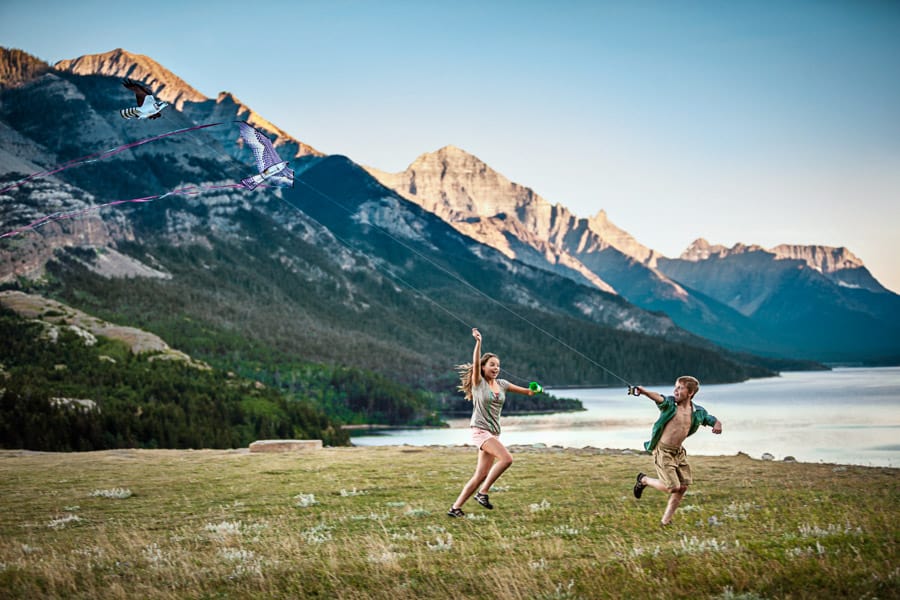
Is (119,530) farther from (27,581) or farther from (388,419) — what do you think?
(388,419)

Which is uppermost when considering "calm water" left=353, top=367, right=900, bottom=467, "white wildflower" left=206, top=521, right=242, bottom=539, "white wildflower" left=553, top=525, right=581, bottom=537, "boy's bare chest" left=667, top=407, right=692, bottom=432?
"boy's bare chest" left=667, top=407, right=692, bottom=432

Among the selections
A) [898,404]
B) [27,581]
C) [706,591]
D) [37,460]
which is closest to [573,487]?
[706,591]

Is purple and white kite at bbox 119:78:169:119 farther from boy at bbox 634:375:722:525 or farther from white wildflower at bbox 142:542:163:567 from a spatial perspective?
boy at bbox 634:375:722:525

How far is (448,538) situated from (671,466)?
427cm

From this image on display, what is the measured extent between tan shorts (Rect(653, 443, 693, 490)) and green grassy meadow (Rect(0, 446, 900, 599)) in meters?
0.79

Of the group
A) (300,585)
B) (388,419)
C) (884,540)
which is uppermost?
(884,540)

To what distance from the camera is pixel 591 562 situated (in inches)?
444

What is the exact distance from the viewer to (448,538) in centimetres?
1373

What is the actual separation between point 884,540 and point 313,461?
84.6 feet

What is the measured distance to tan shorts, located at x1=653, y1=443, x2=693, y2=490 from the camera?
47.5 feet

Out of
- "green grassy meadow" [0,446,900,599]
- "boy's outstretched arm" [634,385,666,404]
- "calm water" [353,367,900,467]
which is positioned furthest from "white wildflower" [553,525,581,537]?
"calm water" [353,367,900,467]

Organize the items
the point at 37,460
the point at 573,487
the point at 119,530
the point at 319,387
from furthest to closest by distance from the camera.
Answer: the point at 319,387 < the point at 37,460 < the point at 573,487 < the point at 119,530

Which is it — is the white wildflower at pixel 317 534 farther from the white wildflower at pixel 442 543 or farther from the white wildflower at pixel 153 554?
the white wildflower at pixel 153 554

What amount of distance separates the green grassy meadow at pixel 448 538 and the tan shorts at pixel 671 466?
79 cm
